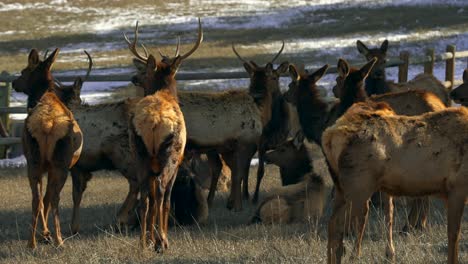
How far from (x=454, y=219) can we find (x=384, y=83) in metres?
6.33

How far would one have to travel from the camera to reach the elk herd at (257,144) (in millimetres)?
8484

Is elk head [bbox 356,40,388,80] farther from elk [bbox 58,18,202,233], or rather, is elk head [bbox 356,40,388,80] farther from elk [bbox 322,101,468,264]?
elk [bbox 322,101,468,264]

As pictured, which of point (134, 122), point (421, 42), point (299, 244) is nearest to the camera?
point (299, 244)

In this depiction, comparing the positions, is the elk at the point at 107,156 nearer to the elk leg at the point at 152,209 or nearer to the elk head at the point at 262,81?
the elk leg at the point at 152,209

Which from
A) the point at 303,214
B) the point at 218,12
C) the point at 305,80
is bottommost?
the point at 218,12

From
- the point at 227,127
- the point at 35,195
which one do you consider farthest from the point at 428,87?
the point at 35,195

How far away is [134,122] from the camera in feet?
34.4

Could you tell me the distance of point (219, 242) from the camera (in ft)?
33.6

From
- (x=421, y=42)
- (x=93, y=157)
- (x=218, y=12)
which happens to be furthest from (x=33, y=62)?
(x=218, y=12)

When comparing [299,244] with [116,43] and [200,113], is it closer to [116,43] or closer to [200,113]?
[200,113]

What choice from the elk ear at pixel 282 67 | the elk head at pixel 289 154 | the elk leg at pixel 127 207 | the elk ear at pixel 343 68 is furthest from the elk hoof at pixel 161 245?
the elk ear at pixel 282 67

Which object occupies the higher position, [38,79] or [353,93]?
[38,79]

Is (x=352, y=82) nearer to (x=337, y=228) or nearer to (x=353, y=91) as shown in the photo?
(x=353, y=91)

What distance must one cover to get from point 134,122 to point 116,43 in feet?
A: 113
